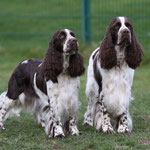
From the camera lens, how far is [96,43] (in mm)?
15922

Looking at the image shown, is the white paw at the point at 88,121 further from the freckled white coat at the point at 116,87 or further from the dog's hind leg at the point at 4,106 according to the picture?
the dog's hind leg at the point at 4,106

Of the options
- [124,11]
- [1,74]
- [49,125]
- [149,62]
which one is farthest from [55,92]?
[124,11]

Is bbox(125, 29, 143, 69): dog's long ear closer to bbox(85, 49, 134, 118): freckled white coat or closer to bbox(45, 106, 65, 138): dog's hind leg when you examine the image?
bbox(85, 49, 134, 118): freckled white coat

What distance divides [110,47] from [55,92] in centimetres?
95

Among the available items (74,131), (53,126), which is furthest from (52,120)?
(74,131)

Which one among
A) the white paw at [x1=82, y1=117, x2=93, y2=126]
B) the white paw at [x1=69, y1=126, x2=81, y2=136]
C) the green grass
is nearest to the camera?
the green grass

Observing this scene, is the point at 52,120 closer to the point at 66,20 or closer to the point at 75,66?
the point at 75,66

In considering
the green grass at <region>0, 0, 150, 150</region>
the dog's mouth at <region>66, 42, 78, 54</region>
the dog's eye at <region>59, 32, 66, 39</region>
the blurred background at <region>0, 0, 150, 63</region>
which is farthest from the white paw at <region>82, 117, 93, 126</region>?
the blurred background at <region>0, 0, 150, 63</region>

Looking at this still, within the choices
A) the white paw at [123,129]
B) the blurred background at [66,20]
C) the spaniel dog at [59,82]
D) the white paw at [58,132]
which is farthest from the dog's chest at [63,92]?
the blurred background at [66,20]

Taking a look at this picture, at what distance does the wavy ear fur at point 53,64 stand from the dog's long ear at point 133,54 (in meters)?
0.92

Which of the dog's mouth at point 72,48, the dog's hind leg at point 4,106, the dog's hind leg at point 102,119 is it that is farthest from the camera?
the dog's hind leg at point 4,106

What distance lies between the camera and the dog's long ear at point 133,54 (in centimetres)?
687

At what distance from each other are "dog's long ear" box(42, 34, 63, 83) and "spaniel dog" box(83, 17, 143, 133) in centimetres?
62

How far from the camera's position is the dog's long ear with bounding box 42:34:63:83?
6.73 m
